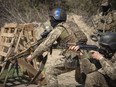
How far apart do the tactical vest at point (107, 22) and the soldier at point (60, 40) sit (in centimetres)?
524

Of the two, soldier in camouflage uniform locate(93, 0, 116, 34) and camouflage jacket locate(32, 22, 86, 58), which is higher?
camouflage jacket locate(32, 22, 86, 58)

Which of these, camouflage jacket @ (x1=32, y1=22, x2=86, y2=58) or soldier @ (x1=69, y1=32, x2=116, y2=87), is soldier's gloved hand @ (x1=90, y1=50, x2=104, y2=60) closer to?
soldier @ (x1=69, y1=32, x2=116, y2=87)

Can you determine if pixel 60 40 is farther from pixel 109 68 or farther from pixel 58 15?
pixel 109 68

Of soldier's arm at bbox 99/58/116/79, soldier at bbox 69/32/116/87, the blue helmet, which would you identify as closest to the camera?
soldier's arm at bbox 99/58/116/79

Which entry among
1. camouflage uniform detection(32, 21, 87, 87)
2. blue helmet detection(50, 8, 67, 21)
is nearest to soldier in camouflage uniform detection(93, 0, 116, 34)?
blue helmet detection(50, 8, 67, 21)

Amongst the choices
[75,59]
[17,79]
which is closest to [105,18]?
[17,79]

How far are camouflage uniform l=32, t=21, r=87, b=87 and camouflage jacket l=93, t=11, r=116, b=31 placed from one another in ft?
17.6

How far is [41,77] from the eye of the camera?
8156 mm

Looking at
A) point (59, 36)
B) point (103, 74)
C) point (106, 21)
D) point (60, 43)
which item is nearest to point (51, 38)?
point (59, 36)

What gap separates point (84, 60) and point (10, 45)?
7.74ft

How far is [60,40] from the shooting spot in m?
6.68

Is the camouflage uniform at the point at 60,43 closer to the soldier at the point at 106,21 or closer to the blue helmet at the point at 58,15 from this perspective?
the blue helmet at the point at 58,15

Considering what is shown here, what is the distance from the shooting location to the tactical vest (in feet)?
39.5

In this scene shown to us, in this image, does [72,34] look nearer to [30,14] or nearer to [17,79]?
[17,79]
